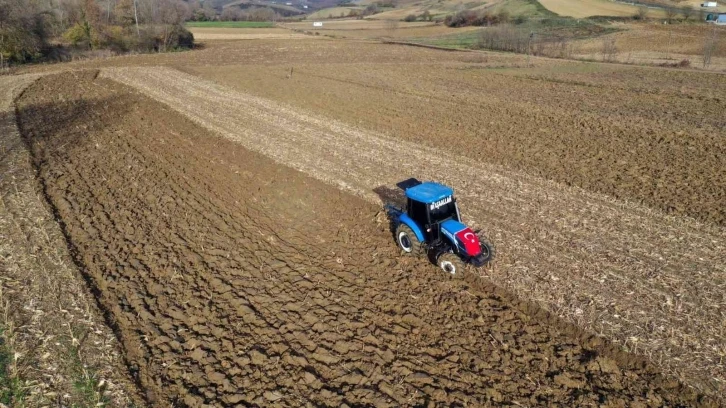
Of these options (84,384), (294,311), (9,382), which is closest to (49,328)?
(9,382)

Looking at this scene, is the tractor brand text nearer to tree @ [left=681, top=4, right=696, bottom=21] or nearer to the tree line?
the tree line

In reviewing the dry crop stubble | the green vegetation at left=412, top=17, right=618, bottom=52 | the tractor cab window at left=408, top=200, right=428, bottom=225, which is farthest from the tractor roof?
the green vegetation at left=412, top=17, right=618, bottom=52

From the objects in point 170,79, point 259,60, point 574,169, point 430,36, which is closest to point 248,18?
point 430,36

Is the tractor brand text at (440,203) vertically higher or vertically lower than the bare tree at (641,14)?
lower

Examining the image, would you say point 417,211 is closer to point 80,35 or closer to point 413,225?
point 413,225

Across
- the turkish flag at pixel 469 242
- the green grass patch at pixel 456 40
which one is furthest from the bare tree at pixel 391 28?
the turkish flag at pixel 469 242

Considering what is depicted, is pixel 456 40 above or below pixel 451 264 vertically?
above

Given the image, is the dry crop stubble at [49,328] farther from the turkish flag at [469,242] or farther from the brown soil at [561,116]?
the brown soil at [561,116]

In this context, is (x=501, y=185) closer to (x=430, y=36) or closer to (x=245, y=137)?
(x=245, y=137)
